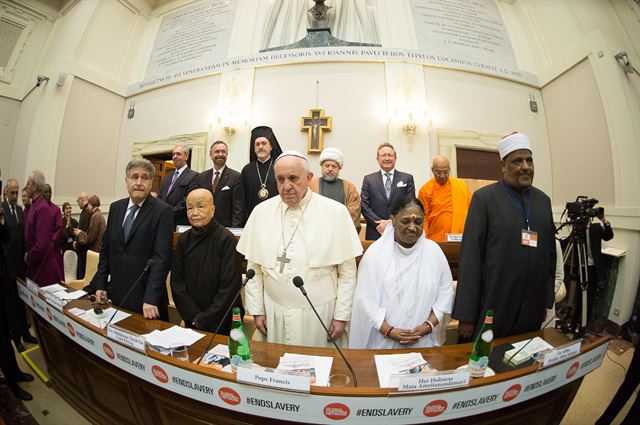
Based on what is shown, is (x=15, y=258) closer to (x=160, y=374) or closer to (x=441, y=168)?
(x=160, y=374)

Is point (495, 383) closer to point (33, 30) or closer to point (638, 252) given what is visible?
point (638, 252)

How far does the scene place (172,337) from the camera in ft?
4.03

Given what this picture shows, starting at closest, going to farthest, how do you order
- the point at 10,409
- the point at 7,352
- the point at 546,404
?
the point at 546,404, the point at 10,409, the point at 7,352

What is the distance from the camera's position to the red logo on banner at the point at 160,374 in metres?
1.02

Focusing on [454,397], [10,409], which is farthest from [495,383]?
[10,409]

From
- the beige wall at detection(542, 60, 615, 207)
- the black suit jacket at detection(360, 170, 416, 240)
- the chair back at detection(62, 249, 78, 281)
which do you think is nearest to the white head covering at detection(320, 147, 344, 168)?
the black suit jacket at detection(360, 170, 416, 240)

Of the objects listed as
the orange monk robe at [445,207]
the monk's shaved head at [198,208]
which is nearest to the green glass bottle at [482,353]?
the monk's shaved head at [198,208]

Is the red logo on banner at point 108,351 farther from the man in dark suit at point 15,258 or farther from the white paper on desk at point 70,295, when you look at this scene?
the man in dark suit at point 15,258

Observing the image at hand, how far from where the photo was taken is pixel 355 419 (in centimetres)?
86

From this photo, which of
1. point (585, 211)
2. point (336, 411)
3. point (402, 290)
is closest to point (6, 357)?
point (336, 411)

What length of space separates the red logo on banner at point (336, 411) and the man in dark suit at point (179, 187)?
2.87m

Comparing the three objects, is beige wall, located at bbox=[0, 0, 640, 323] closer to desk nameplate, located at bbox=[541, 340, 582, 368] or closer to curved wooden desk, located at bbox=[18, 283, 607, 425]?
desk nameplate, located at bbox=[541, 340, 582, 368]

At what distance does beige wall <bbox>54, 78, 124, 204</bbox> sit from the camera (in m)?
3.84

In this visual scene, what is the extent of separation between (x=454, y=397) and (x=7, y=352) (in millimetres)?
3234
